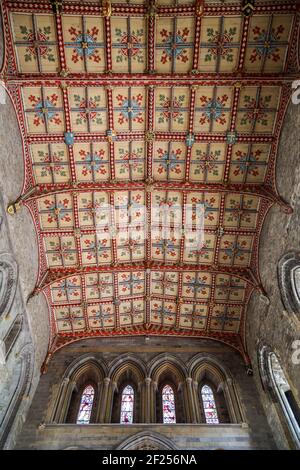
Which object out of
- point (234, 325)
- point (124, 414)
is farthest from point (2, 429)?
point (234, 325)

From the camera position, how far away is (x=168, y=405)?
15.0 meters

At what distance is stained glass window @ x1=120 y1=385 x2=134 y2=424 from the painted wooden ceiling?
9.64 ft

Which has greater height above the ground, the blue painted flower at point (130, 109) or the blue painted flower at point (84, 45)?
the blue painted flower at point (130, 109)

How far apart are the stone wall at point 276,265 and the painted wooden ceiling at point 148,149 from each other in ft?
1.80

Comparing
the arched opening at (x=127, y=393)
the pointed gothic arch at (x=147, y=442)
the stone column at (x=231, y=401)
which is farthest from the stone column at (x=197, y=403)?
the arched opening at (x=127, y=393)

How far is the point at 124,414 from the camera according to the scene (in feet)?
47.3

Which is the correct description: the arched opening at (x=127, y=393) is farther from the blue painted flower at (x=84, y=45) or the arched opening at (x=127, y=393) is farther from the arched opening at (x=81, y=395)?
the blue painted flower at (x=84, y=45)

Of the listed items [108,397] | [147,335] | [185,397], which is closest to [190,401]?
[185,397]

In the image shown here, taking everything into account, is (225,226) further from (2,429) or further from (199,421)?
(2,429)

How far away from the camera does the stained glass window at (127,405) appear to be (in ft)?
46.5

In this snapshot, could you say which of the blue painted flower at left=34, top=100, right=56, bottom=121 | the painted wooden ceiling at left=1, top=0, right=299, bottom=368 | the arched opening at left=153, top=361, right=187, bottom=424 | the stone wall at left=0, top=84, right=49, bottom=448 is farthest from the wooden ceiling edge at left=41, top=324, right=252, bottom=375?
the blue painted flower at left=34, top=100, right=56, bottom=121

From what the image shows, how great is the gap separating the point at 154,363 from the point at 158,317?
2.47 metres

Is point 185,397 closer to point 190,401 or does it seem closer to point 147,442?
point 190,401

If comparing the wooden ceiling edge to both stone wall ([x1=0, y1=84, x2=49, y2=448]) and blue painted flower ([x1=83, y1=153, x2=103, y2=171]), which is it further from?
blue painted flower ([x1=83, y1=153, x2=103, y2=171])
